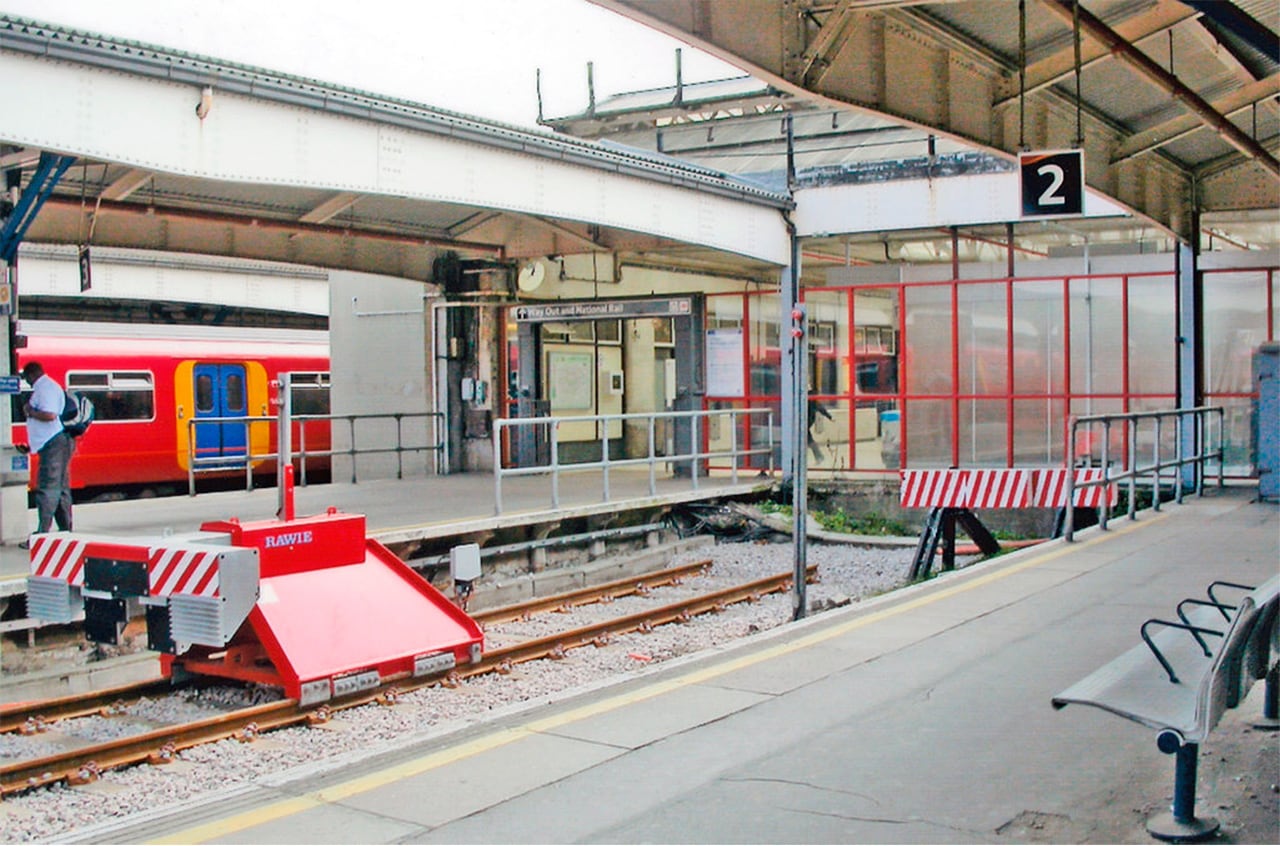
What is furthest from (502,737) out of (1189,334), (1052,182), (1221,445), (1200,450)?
(1221,445)

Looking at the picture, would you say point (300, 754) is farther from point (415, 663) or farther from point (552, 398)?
point (552, 398)

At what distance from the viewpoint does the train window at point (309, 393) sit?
22938mm

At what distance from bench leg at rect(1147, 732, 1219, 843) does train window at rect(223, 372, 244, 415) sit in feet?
61.4

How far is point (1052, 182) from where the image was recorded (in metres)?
10.9

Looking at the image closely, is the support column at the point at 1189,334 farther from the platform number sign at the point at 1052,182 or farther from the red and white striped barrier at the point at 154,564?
the red and white striped barrier at the point at 154,564

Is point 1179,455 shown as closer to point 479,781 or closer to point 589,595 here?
point 589,595

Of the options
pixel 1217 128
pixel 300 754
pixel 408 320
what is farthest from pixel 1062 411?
pixel 300 754

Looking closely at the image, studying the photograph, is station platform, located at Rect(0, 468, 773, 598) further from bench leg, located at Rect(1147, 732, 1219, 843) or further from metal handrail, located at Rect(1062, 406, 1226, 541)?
bench leg, located at Rect(1147, 732, 1219, 843)

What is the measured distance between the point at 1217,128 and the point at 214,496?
12719mm

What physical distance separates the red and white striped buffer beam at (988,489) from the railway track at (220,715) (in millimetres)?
2824

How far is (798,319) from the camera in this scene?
1078cm

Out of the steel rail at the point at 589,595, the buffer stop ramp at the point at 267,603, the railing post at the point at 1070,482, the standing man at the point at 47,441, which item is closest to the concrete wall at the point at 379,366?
the steel rail at the point at 589,595

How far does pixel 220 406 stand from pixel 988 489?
515 inches

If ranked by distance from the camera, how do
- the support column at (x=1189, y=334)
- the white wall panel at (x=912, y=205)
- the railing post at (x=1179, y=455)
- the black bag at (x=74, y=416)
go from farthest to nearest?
the white wall panel at (x=912, y=205) < the support column at (x=1189, y=334) < the railing post at (x=1179, y=455) < the black bag at (x=74, y=416)
